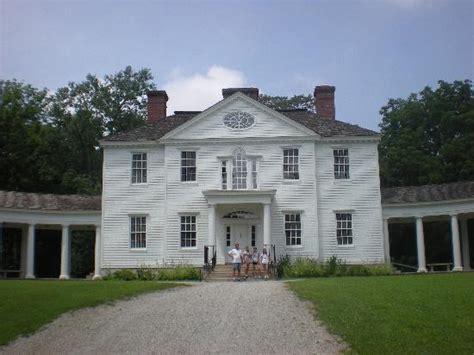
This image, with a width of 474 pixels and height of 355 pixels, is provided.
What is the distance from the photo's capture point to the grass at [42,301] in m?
13.8

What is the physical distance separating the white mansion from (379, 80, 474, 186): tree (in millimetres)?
10793

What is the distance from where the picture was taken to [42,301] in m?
16.6

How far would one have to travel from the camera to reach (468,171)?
4197cm

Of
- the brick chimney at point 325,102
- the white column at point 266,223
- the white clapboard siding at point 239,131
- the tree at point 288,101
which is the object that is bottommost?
the white column at point 266,223

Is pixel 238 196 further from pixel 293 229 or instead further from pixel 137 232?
pixel 137 232

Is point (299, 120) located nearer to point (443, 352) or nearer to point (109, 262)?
point (109, 262)

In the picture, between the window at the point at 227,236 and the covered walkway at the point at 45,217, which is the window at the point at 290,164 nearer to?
the window at the point at 227,236

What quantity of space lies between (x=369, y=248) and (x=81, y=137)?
2758cm

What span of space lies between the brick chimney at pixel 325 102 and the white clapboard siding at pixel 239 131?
412 cm

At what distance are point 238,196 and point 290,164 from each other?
3.73 m

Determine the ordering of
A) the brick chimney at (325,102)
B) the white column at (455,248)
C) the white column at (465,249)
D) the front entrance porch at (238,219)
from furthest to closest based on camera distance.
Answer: the brick chimney at (325,102) < the white column at (465,249) < the white column at (455,248) < the front entrance porch at (238,219)

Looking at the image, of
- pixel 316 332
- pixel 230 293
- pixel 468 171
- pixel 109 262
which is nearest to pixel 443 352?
pixel 316 332

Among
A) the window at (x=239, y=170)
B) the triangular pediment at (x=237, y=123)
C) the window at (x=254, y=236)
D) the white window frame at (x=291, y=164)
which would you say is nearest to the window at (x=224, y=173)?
the window at (x=239, y=170)

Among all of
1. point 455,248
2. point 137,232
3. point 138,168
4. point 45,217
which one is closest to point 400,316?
point 455,248
